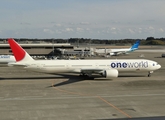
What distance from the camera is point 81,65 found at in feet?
137

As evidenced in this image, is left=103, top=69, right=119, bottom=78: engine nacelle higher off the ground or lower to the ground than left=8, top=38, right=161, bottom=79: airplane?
lower

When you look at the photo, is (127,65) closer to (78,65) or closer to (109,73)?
(109,73)

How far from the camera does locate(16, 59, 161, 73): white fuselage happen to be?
4017 centimetres

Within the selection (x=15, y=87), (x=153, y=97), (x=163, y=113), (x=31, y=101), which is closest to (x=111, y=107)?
(x=163, y=113)

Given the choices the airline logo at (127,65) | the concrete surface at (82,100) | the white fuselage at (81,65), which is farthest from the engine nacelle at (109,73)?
the airline logo at (127,65)

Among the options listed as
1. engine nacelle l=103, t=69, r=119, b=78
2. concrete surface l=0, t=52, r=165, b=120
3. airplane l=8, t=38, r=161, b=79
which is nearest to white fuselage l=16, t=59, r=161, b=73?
airplane l=8, t=38, r=161, b=79

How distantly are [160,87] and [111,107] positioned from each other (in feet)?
45.0

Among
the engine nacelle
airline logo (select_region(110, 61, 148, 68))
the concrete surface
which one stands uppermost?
airline logo (select_region(110, 61, 148, 68))

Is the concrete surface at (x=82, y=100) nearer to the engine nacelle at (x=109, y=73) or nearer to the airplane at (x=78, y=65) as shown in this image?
the engine nacelle at (x=109, y=73)

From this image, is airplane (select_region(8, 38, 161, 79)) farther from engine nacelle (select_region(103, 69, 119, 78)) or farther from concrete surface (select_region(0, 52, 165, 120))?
concrete surface (select_region(0, 52, 165, 120))

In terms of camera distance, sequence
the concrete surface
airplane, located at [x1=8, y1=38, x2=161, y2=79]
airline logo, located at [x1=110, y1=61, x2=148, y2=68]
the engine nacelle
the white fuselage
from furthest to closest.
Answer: airline logo, located at [x1=110, y1=61, x2=148, y2=68]
the white fuselage
airplane, located at [x1=8, y1=38, x2=161, y2=79]
the engine nacelle
the concrete surface

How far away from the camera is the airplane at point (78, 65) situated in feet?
129

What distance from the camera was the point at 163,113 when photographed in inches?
838

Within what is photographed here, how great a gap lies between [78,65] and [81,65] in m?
0.56
